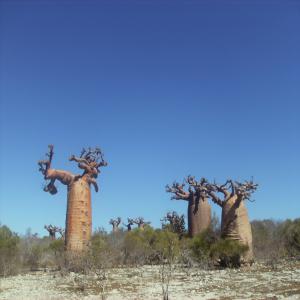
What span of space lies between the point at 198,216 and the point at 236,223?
5052 millimetres

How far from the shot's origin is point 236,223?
17.6 metres

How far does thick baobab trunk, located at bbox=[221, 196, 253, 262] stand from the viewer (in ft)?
57.4

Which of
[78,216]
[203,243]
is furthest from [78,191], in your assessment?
[203,243]

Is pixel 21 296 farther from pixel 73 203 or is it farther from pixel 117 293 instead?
pixel 73 203

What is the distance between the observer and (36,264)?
21.3m

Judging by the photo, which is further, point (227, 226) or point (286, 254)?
point (286, 254)

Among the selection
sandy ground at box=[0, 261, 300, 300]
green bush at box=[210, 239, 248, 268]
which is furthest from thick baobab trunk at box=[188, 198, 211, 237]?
sandy ground at box=[0, 261, 300, 300]

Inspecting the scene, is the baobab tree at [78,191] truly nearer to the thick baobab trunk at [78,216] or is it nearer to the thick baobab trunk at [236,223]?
the thick baobab trunk at [78,216]

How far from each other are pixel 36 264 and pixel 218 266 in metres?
9.09

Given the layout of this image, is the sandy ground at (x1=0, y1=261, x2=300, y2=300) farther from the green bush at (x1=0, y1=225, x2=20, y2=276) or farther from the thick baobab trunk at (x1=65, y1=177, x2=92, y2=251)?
the thick baobab trunk at (x1=65, y1=177, x2=92, y2=251)

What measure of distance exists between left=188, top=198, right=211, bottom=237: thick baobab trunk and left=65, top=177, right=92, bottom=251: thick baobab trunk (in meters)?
5.41

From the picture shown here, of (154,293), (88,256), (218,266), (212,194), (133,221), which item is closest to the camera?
(154,293)

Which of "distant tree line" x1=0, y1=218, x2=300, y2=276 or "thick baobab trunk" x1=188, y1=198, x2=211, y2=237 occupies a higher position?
"thick baobab trunk" x1=188, y1=198, x2=211, y2=237

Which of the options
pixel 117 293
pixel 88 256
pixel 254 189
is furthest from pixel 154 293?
pixel 254 189
